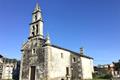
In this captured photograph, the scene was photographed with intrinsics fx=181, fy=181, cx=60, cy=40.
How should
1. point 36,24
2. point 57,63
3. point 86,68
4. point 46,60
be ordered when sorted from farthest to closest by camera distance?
point 86,68 → point 36,24 → point 57,63 → point 46,60

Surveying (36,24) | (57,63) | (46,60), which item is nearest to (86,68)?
(57,63)

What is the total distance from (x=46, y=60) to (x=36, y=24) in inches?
355

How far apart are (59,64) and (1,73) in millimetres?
A: 18624

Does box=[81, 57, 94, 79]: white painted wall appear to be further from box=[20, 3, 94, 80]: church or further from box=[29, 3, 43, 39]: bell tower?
box=[29, 3, 43, 39]: bell tower

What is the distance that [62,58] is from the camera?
126 feet

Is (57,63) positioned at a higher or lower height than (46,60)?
lower

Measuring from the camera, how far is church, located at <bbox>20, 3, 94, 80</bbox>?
3512cm

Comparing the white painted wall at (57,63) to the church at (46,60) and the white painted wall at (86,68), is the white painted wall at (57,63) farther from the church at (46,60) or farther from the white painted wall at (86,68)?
the white painted wall at (86,68)

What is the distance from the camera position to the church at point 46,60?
1383 inches

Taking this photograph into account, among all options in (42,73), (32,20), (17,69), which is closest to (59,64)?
(42,73)

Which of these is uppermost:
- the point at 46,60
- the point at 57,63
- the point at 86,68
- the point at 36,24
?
the point at 36,24

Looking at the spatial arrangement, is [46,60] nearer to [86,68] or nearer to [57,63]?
[57,63]

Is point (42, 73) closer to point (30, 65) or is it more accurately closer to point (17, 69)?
point (30, 65)

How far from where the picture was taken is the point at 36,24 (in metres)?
39.3
